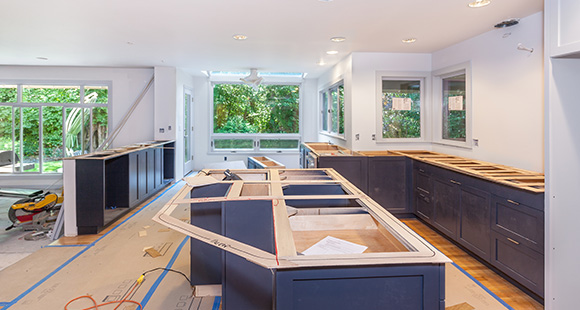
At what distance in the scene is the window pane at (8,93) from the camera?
7875mm

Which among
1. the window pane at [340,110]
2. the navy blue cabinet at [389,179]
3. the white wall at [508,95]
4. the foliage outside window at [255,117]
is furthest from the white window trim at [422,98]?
the foliage outside window at [255,117]

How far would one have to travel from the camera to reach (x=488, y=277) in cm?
323

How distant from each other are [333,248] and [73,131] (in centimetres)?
801

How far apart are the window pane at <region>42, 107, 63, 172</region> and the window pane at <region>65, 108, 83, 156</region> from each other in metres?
0.15

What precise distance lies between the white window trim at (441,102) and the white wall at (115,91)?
5786 mm

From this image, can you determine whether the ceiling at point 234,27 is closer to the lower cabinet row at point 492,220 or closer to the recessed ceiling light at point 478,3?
the recessed ceiling light at point 478,3

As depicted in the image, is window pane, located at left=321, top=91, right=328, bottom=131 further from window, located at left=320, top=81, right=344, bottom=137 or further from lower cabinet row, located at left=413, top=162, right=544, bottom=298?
lower cabinet row, located at left=413, top=162, right=544, bottom=298

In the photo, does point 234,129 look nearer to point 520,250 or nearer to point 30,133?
point 30,133

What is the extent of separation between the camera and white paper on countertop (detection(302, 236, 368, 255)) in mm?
1684

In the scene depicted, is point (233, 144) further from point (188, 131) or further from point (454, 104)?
point (454, 104)

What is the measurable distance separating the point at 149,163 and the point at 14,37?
101 inches

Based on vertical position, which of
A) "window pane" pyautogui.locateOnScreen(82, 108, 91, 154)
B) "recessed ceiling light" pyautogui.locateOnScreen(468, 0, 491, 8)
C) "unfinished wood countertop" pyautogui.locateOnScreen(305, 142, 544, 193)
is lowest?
"unfinished wood countertop" pyautogui.locateOnScreen(305, 142, 544, 193)

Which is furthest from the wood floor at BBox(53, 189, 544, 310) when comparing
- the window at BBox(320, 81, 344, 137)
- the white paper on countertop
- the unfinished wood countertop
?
the window at BBox(320, 81, 344, 137)

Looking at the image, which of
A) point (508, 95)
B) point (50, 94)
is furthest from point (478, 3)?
point (50, 94)
